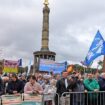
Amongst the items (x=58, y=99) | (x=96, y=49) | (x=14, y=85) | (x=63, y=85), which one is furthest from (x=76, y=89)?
(x=96, y=49)

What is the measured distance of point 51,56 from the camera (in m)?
92.1

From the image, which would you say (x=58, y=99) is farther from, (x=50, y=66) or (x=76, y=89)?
(x=50, y=66)

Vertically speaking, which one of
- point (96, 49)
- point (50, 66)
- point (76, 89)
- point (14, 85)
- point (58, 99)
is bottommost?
point (58, 99)

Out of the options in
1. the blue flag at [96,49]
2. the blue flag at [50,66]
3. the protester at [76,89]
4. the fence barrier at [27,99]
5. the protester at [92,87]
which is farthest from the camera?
the blue flag at [50,66]

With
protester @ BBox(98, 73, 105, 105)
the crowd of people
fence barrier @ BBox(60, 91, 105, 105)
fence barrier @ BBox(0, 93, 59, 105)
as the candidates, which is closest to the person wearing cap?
the crowd of people

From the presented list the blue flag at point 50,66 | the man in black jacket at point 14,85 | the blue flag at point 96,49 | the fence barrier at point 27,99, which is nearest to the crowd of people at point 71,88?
the man in black jacket at point 14,85

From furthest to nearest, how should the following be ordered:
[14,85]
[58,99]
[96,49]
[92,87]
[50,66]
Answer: [50,66] < [96,49] < [14,85] < [92,87] < [58,99]

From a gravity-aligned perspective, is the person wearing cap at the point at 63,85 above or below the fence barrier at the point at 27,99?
above

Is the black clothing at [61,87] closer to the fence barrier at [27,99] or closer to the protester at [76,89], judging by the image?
the protester at [76,89]

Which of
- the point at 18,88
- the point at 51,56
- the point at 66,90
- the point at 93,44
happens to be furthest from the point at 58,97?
the point at 51,56

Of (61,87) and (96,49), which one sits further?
(96,49)

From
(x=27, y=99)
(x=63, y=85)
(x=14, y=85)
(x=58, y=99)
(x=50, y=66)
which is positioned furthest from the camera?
(x=50, y=66)

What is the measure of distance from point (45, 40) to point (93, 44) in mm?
74767

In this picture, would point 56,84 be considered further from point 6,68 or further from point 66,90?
point 6,68
